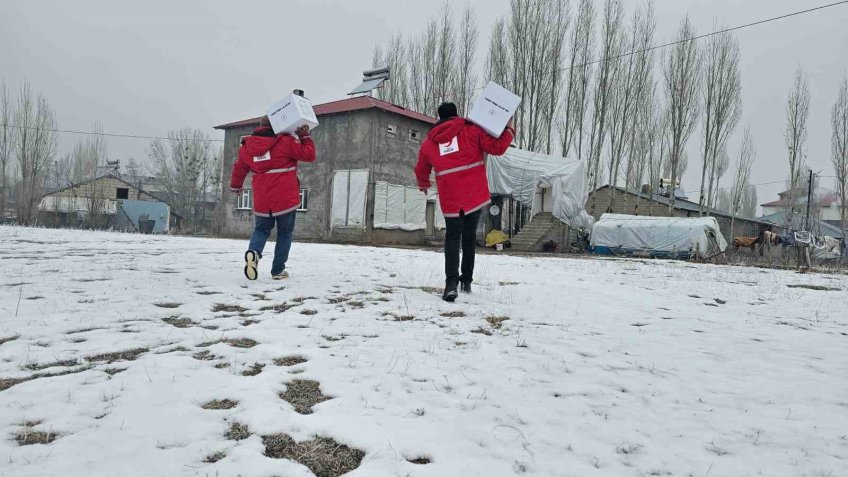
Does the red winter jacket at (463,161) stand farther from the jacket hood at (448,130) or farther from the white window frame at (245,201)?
the white window frame at (245,201)

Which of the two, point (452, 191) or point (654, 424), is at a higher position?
point (452, 191)

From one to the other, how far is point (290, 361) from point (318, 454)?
940mm

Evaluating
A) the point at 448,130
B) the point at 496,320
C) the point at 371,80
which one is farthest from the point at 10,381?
the point at 371,80

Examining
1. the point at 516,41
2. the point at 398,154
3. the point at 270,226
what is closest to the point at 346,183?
the point at 398,154

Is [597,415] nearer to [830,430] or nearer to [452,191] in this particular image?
[830,430]

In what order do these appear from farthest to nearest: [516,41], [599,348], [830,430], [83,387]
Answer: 1. [516,41]
2. [599,348]
3. [83,387]
4. [830,430]

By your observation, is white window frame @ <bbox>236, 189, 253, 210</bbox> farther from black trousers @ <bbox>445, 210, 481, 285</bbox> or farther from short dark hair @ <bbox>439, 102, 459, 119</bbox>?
black trousers @ <bbox>445, 210, 481, 285</bbox>

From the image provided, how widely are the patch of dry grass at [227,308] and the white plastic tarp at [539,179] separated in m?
16.7

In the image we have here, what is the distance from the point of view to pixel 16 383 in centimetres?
188

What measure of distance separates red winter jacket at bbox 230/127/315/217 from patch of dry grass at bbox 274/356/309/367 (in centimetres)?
267

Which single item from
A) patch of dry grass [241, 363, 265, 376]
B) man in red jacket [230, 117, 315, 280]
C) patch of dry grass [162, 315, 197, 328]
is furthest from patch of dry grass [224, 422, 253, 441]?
man in red jacket [230, 117, 315, 280]

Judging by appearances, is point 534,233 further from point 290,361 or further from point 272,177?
point 290,361

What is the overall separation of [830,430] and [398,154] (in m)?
20.0

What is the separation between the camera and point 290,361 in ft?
7.62
